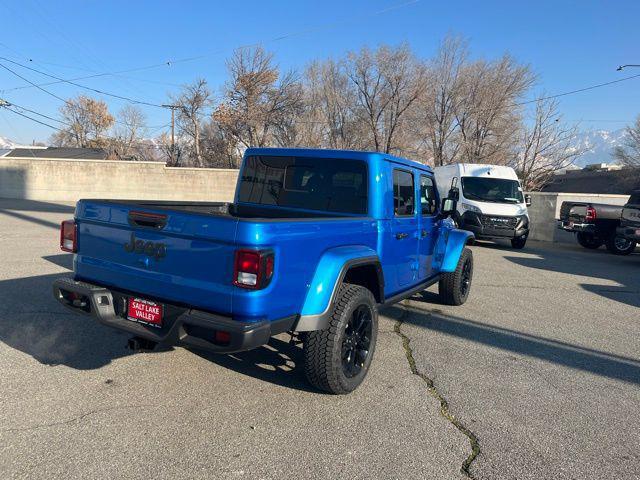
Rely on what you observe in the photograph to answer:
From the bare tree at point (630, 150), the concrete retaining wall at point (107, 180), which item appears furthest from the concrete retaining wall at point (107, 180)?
the bare tree at point (630, 150)

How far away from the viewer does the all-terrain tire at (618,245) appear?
1349 centimetres

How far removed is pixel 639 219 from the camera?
11.1m

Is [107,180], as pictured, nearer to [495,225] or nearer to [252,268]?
[495,225]

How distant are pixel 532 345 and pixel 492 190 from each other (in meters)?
9.91

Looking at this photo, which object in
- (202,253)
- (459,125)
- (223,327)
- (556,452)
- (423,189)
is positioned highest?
(459,125)

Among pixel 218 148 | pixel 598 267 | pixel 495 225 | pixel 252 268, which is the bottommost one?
pixel 598 267

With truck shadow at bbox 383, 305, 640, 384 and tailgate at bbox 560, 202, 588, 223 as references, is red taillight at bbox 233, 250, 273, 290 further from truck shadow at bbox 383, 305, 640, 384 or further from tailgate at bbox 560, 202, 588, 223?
tailgate at bbox 560, 202, 588, 223

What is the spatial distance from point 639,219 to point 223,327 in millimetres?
11752

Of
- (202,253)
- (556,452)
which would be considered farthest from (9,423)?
(556,452)

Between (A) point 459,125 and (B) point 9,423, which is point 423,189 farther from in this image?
(A) point 459,125

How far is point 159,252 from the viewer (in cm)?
309

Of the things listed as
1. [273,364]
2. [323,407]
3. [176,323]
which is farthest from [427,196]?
[176,323]

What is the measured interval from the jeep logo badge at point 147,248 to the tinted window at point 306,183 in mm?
1724

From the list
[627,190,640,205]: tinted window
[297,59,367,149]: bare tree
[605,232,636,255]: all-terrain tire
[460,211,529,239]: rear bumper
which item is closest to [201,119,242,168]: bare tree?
[297,59,367,149]: bare tree
